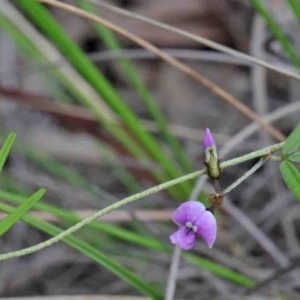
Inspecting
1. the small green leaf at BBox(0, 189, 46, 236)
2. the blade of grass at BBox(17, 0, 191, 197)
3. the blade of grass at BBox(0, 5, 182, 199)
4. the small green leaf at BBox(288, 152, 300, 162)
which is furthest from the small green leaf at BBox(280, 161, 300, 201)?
the blade of grass at BBox(0, 5, 182, 199)

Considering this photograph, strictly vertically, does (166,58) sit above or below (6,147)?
above

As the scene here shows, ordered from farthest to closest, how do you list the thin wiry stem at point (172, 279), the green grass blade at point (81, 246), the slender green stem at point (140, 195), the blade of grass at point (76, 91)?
the blade of grass at point (76, 91) → the thin wiry stem at point (172, 279) → the green grass blade at point (81, 246) → the slender green stem at point (140, 195)

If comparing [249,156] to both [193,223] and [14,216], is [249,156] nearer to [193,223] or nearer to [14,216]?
[193,223]

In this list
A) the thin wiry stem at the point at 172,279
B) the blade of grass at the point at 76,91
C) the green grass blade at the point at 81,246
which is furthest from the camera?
the blade of grass at the point at 76,91

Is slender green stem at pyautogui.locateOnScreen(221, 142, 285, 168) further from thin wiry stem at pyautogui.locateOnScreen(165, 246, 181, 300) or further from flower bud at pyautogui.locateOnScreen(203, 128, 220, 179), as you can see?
thin wiry stem at pyautogui.locateOnScreen(165, 246, 181, 300)

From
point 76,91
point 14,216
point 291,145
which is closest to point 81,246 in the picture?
point 14,216

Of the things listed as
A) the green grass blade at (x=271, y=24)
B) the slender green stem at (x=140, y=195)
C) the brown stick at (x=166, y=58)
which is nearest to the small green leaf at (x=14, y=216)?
the slender green stem at (x=140, y=195)

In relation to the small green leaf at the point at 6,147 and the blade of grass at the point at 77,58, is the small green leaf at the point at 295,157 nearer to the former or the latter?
the small green leaf at the point at 6,147
